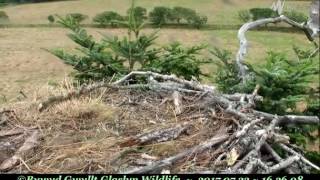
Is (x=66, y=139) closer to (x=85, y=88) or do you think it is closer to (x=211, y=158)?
(x=85, y=88)

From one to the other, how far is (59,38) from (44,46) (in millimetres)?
2434

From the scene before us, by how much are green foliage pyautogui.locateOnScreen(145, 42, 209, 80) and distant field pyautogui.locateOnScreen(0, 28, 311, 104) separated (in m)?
0.85

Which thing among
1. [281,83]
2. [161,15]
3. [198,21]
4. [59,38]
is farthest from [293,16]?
[161,15]

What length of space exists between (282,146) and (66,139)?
1531mm

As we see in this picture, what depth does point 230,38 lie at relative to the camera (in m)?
20.2

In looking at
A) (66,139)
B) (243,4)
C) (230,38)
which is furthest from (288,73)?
(243,4)

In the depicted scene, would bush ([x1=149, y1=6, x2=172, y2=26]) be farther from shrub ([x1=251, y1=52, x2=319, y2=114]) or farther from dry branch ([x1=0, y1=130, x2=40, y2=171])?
dry branch ([x1=0, y1=130, x2=40, y2=171])

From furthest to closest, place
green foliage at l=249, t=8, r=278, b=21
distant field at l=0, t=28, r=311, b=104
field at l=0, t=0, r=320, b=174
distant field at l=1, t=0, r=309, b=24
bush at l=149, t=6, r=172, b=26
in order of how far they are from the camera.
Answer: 1. distant field at l=1, t=0, r=309, b=24
2. bush at l=149, t=6, r=172, b=26
3. green foliage at l=249, t=8, r=278, b=21
4. distant field at l=0, t=28, r=311, b=104
5. field at l=0, t=0, r=320, b=174

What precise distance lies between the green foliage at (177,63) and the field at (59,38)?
706 mm

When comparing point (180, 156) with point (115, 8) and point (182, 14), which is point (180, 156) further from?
point (115, 8)

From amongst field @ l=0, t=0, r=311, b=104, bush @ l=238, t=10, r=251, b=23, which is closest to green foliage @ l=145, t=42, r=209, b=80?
field @ l=0, t=0, r=311, b=104

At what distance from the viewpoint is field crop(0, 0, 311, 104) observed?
1145 cm

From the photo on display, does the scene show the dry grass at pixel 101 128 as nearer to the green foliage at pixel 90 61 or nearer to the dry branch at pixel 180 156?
the dry branch at pixel 180 156

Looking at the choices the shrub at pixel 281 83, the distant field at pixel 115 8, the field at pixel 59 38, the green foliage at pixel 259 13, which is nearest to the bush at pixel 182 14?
the field at pixel 59 38
